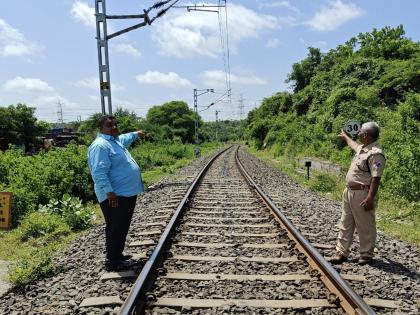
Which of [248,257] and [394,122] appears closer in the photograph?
[248,257]

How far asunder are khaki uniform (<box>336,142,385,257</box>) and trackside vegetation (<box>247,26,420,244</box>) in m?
2.00

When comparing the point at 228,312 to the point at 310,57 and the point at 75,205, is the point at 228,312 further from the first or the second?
the point at 310,57

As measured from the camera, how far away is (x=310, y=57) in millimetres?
50125

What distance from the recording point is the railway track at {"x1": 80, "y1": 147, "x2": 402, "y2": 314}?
168 inches

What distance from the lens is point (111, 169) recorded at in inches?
214

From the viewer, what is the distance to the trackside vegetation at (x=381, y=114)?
1034 centimetres

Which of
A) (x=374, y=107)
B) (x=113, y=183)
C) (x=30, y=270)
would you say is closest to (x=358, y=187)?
(x=113, y=183)

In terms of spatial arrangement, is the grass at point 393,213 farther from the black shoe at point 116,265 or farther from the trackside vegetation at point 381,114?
the black shoe at point 116,265

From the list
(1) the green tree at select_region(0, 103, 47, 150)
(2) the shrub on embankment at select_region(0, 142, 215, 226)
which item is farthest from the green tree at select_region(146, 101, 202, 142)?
(2) the shrub on embankment at select_region(0, 142, 215, 226)

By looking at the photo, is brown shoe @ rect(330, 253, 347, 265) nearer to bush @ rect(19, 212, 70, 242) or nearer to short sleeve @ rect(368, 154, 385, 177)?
short sleeve @ rect(368, 154, 385, 177)

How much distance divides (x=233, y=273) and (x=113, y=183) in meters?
1.75

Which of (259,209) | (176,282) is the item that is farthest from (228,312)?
(259,209)

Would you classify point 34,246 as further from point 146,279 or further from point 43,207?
point 146,279

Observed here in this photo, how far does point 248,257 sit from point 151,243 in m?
1.50
